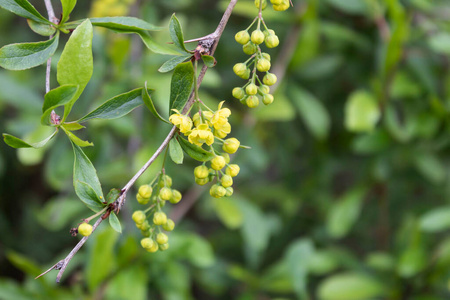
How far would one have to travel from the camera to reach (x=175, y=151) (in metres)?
0.84

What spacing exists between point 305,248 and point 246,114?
2.04ft

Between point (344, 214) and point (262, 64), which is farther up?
point (344, 214)

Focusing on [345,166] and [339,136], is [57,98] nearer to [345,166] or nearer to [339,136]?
[339,136]

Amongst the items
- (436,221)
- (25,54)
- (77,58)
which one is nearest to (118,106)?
(77,58)

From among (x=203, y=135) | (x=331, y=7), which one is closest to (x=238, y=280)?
(x=331, y=7)

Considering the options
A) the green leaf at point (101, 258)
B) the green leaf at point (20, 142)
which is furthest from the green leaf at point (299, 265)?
the green leaf at point (20, 142)

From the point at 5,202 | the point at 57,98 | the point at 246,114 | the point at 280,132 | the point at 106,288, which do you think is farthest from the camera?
the point at 5,202

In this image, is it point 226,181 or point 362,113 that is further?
point 362,113

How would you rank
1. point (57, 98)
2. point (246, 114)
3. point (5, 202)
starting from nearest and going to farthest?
point (57, 98)
point (246, 114)
point (5, 202)

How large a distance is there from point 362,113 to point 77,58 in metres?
1.21

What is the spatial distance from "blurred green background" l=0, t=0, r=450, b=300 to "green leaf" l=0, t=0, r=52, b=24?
32.3 inches

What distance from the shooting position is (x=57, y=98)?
0.77 meters

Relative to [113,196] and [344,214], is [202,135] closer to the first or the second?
[113,196]

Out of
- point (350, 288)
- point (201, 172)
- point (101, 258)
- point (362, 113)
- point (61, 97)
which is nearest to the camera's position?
point (61, 97)
